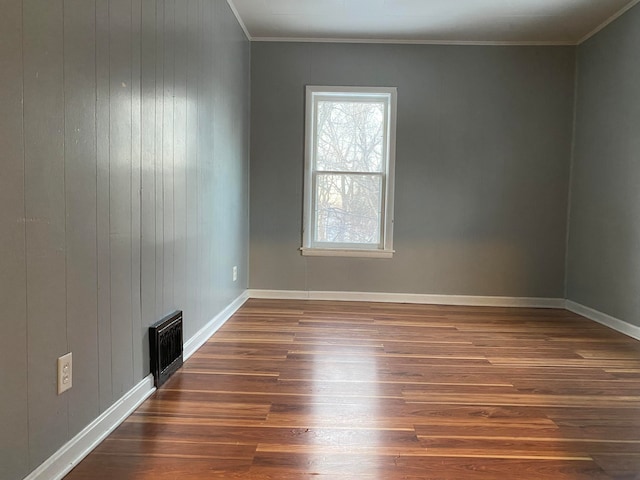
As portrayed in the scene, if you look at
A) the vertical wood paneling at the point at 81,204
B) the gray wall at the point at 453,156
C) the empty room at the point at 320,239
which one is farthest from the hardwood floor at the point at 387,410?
the gray wall at the point at 453,156

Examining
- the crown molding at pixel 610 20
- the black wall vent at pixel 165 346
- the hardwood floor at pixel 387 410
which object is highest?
the crown molding at pixel 610 20

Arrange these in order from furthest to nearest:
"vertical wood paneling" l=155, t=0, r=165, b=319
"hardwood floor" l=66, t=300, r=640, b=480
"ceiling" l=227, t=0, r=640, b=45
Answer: "ceiling" l=227, t=0, r=640, b=45
"vertical wood paneling" l=155, t=0, r=165, b=319
"hardwood floor" l=66, t=300, r=640, b=480

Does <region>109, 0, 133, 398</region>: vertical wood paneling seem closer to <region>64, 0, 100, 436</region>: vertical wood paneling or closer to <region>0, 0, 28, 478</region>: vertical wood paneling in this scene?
<region>64, 0, 100, 436</region>: vertical wood paneling

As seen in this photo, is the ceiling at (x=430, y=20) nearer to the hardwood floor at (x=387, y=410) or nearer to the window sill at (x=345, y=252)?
the window sill at (x=345, y=252)

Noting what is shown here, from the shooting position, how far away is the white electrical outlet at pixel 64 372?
1.40 m

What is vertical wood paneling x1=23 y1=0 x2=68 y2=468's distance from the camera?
1.24m

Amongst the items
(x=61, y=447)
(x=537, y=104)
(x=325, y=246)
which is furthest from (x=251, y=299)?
(x=537, y=104)

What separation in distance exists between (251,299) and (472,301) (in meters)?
2.19

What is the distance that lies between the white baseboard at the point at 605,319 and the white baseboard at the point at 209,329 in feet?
10.1

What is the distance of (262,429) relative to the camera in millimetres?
1784

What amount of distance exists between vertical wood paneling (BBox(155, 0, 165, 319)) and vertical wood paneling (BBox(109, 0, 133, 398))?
0.88 feet

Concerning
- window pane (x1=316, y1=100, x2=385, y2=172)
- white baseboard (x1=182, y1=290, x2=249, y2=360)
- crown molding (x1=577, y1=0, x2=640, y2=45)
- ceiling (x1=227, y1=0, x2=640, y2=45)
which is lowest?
white baseboard (x1=182, y1=290, x2=249, y2=360)

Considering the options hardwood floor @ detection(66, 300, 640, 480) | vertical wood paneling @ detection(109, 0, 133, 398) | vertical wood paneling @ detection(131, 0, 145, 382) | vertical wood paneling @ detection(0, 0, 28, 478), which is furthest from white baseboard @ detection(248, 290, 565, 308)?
vertical wood paneling @ detection(0, 0, 28, 478)

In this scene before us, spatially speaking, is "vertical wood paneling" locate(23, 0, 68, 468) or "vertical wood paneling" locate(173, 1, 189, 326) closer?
"vertical wood paneling" locate(23, 0, 68, 468)
